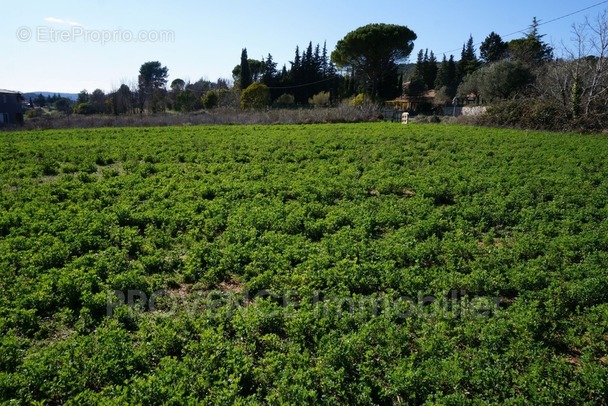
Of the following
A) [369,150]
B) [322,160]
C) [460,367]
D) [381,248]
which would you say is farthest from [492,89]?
[460,367]

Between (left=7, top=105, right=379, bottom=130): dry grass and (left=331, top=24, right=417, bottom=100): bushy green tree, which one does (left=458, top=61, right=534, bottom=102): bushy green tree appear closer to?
(left=331, top=24, right=417, bottom=100): bushy green tree

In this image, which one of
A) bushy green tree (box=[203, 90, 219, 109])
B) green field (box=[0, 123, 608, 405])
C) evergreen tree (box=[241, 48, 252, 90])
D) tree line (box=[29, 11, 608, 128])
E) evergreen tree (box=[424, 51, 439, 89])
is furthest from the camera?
evergreen tree (box=[424, 51, 439, 89])

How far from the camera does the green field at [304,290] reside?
4422 mm

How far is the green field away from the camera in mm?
4422

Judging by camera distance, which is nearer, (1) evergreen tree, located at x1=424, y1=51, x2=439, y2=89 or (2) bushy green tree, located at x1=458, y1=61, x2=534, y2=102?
(2) bushy green tree, located at x1=458, y1=61, x2=534, y2=102

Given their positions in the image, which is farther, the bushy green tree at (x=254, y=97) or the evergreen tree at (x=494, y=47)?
the evergreen tree at (x=494, y=47)

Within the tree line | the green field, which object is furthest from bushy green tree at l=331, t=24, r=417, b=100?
the green field

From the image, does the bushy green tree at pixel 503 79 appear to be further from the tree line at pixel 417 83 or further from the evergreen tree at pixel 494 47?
the evergreen tree at pixel 494 47

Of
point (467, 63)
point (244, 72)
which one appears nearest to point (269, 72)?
point (244, 72)

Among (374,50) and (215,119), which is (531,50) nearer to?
(374,50)

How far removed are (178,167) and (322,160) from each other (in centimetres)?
611

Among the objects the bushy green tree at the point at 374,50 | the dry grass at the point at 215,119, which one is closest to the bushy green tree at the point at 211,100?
the bushy green tree at the point at 374,50

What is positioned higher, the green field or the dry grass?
the dry grass

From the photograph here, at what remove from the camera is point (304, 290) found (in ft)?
20.9
